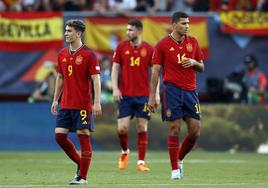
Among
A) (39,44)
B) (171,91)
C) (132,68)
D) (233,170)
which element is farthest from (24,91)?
(171,91)

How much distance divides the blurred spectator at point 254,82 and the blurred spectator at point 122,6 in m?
3.47

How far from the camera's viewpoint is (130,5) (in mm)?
26172

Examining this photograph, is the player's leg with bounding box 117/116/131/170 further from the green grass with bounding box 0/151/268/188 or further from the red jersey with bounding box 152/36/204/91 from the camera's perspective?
the red jersey with bounding box 152/36/204/91

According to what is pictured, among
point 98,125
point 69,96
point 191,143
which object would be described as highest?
point 69,96

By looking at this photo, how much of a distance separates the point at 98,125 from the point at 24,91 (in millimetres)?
2748

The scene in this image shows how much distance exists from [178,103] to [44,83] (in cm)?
1116

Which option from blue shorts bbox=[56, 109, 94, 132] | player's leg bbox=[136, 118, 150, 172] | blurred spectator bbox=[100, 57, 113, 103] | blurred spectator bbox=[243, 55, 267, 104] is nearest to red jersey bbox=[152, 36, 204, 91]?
blue shorts bbox=[56, 109, 94, 132]

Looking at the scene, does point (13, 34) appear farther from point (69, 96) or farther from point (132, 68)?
point (69, 96)

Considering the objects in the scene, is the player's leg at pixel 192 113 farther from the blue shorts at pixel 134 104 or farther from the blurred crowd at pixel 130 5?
the blurred crowd at pixel 130 5

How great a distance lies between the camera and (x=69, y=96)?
45.2 ft

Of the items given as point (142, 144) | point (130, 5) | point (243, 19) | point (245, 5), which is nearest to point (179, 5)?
point (130, 5)

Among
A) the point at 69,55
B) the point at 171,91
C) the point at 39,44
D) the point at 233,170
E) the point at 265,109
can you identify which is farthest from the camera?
the point at 39,44

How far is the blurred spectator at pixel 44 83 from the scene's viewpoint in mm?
25078

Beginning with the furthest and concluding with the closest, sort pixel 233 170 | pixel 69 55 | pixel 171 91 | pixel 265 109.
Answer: pixel 265 109
pixel 233 170
pixel 171 91
pixel 69 55
